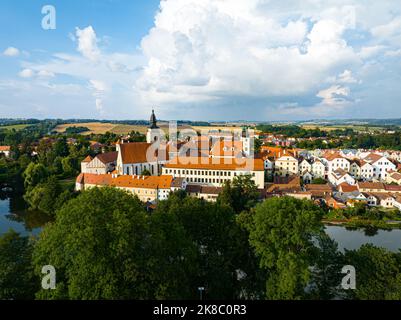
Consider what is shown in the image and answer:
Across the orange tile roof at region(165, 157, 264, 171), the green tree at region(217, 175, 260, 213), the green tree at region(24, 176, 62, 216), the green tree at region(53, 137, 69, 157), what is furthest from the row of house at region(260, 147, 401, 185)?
the green tree at region(53, 137, 69, 157)

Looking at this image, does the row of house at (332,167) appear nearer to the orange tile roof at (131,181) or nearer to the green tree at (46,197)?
the orange tile roof at (131,181)

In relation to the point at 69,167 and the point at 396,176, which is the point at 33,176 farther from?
the point at 396,176

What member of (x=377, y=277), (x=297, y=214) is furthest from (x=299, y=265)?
(x=377, y=277)

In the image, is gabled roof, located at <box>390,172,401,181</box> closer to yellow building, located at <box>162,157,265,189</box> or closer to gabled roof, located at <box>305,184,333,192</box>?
gabled roof, located at <box>305,184,333,192</box>

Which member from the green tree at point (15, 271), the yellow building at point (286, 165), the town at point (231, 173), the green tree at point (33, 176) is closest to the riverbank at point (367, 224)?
the town at point (231, 173)

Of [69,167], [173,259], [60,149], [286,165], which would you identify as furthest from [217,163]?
[60,149]

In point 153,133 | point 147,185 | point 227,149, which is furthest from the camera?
point 153,133

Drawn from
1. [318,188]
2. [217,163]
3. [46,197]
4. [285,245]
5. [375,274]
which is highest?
[217,163]
